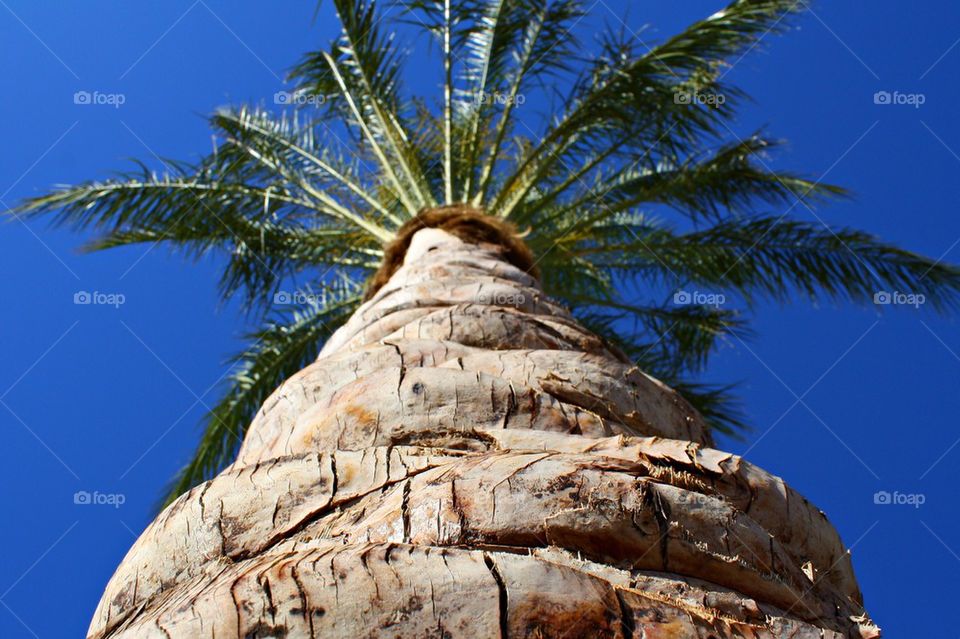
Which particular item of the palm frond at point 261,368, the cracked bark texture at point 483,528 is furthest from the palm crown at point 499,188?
the cracked bark texture at point 483,528

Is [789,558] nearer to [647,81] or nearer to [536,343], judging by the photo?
[536,343]

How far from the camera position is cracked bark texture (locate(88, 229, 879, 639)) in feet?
4.11

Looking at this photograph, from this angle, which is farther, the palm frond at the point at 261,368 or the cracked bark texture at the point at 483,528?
the palm frond at the point at 261,368

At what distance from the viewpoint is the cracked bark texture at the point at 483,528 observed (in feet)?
4.11

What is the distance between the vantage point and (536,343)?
2.68 metres

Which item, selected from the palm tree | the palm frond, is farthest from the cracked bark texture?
the palm frond

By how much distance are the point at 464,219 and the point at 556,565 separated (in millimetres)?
3876

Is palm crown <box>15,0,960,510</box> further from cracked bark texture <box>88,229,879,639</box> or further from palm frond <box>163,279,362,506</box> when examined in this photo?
cracked bark texture <box>88,229,879,639</box>

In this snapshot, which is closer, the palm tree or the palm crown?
the palm tree

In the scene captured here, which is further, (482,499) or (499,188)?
(499,188)

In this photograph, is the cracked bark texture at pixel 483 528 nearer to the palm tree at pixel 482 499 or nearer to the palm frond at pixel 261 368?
the palm tree at pixel 482 499

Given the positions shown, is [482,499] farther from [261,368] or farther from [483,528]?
[261,368]

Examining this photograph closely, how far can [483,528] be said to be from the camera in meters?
1.43

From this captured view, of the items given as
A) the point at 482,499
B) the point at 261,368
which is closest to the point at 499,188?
the point at 261,368
